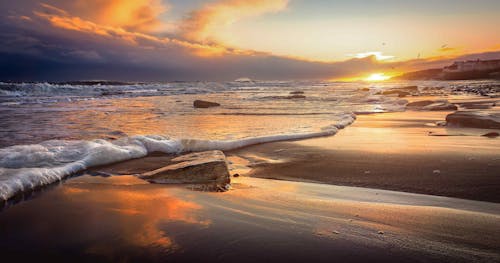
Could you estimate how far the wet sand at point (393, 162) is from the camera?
3361mm

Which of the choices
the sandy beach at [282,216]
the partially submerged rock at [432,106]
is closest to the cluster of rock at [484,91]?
the partially submerged rock at [432,106]

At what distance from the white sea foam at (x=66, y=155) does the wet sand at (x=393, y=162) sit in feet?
2.29

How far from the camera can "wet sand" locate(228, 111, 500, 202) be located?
3.36 m

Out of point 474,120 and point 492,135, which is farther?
point 474,120

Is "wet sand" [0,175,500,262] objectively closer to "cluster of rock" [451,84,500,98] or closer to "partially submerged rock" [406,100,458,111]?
"partially submerged rock" [406,100,458,111]

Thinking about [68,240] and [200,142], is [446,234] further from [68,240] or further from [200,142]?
[200,142]

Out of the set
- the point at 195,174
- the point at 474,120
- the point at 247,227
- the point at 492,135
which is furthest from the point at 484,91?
the point at 247,227

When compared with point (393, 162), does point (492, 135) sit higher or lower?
higher

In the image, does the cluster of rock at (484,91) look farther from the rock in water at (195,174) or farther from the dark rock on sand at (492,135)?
the rock in water at (195,174)

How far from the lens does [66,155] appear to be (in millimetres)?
4312

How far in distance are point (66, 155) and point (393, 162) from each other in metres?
4.05

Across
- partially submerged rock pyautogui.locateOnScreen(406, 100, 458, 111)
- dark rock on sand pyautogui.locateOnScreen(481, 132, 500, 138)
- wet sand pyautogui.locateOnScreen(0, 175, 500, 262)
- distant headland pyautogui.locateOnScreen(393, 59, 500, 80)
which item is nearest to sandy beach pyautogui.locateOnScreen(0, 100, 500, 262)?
wet sand pyautogui.locateOnScreen(0, 175, 500, 262)

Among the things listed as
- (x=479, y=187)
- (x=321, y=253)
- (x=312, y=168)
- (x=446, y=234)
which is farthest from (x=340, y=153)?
(x=321, y=253)

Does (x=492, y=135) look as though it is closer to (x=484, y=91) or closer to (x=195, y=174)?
(x=195, y=174)
